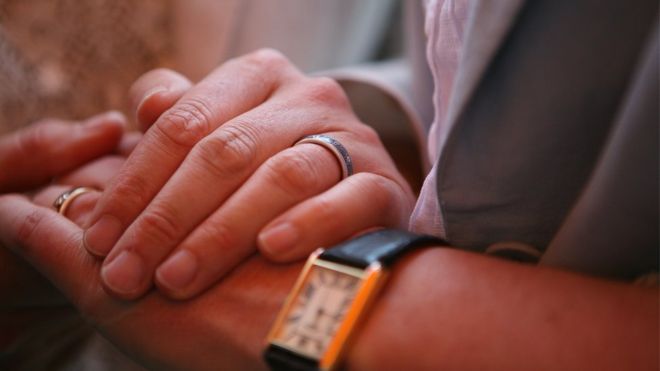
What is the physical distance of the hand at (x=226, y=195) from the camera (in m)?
0.48

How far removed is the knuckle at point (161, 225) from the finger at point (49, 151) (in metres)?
0.32

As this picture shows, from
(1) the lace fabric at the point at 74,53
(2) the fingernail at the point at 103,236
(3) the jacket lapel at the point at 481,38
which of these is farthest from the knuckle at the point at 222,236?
(1) the lace fabric at the point at 74,53

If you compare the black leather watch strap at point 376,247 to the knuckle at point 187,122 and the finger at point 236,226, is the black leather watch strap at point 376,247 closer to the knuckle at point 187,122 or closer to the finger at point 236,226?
the finger at point 236,226

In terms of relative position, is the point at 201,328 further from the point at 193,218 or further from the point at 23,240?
the point at 23,240

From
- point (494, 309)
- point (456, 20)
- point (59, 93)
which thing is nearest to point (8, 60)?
point (59, 93)

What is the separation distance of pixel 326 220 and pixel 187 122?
0.17 metres

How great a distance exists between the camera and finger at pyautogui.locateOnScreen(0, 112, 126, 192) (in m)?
0.76

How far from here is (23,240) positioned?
23.9 inches

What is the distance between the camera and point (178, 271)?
48cm

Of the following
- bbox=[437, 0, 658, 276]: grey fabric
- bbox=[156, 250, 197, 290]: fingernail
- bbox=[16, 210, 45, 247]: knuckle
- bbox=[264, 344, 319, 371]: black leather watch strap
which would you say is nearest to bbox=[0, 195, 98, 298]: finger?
bbox=[16, 210, 45, 247]: knuckle

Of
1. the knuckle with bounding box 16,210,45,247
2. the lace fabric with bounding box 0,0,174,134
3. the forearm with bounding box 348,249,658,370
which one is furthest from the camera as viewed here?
the lace fabric with bounding box 0,0,174,134

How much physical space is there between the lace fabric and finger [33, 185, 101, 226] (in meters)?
0.31

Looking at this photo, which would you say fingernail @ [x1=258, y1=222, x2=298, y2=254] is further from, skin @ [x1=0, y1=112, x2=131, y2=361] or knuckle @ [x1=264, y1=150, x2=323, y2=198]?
skin @ [x1=0, y1=112, x2=131, y2=361]

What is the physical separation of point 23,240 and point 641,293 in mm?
555
